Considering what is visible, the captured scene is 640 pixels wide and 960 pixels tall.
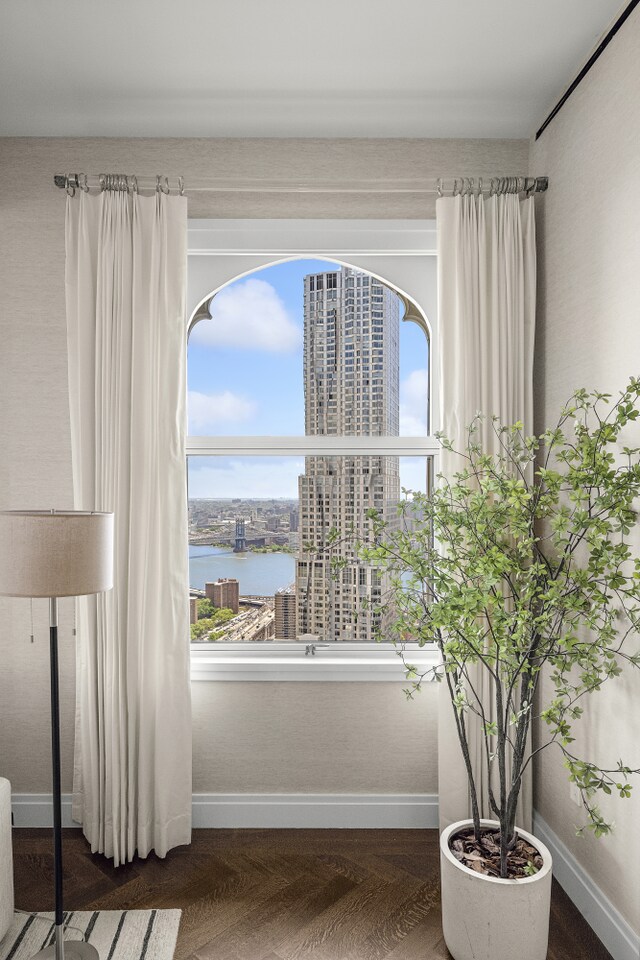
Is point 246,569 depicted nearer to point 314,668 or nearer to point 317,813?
point 314,668

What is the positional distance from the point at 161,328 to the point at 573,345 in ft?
5.12

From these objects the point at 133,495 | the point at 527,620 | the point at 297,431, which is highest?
the point at 297,431

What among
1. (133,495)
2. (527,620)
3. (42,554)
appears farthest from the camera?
(133,495)

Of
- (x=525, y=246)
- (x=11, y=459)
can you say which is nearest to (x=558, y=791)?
(x=525, y=246)

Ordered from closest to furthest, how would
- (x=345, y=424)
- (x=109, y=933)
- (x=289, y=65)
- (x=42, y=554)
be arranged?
(x=42, y=554) → (x=109, y=933) → (x=289, y=65) → (x=345, y=424)

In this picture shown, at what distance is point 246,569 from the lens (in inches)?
111

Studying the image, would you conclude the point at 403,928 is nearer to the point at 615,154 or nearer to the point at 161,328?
the point at 161,328

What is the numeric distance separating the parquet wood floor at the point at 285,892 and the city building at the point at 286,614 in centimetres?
80

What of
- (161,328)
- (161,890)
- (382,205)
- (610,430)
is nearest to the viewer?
(610,430)

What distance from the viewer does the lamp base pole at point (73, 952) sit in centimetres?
188

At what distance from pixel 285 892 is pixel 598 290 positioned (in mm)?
2356

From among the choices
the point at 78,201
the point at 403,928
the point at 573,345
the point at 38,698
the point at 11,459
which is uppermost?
the point at 78,201

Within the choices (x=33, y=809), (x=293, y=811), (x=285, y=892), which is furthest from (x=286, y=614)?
(x=33, y=809)

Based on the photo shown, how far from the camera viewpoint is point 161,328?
2.50m
